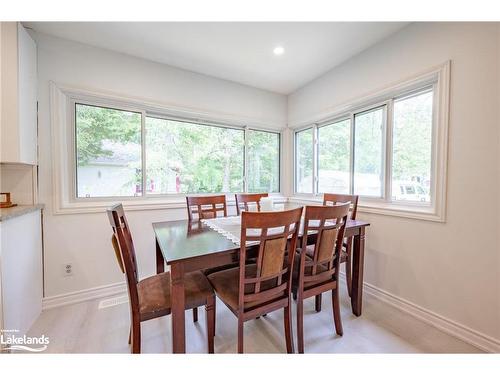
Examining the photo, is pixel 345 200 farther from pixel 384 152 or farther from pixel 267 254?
pixel 267 254

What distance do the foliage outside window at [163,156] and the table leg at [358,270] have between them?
1.76 meters

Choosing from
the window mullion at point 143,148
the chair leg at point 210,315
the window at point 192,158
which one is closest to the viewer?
the chair leg at point 210,315

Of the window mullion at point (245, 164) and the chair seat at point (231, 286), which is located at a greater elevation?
the window mullion at point (245, 164)

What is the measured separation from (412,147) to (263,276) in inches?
73.2

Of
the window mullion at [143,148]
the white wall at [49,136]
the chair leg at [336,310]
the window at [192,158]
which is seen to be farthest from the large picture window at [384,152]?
the window mullion at [143,148]

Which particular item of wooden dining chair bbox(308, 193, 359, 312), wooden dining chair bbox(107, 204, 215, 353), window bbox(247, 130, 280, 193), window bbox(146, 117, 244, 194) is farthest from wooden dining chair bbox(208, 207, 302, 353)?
window bbox(247, 130, 280, 193)

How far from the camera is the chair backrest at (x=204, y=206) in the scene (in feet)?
6.78

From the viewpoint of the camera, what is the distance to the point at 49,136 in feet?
6.26

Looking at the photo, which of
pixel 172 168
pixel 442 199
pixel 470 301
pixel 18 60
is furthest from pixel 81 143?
pixel 470 301

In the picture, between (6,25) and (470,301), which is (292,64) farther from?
(470,301)

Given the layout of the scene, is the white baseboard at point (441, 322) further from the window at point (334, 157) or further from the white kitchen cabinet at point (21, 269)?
the white kitchen cabinet at point (21, 269)

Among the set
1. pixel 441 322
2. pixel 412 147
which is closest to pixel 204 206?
pixel 412 147

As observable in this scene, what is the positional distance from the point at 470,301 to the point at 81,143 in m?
3.66

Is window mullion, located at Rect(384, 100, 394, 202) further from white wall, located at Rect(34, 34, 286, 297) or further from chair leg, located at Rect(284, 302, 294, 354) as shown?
white wall, located at Rect(34, 34, 286, 297)
